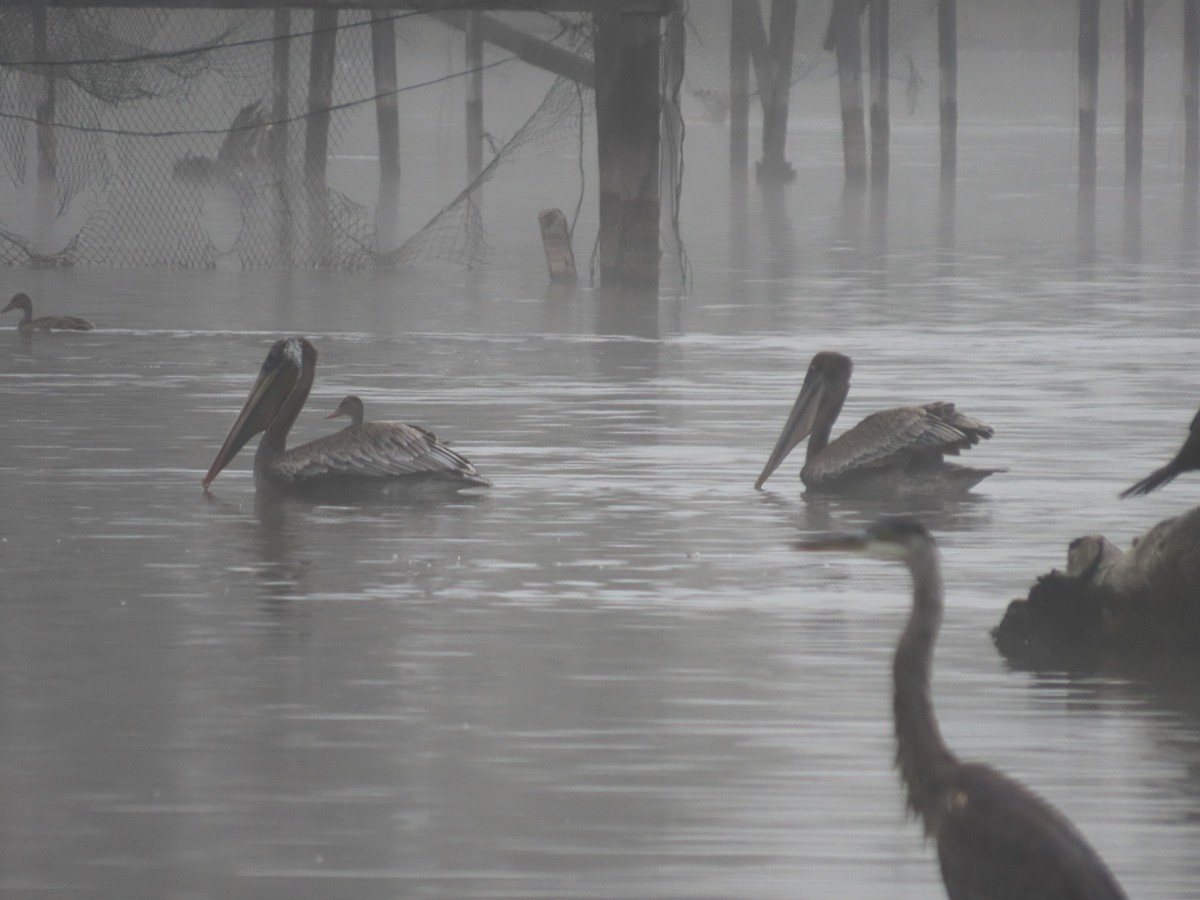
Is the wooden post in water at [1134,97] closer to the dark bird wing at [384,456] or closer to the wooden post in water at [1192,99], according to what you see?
the wooden post in water at [1192,99]

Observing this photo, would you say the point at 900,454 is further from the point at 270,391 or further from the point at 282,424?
the point at 270,391

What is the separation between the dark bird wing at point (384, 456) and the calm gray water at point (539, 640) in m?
0.17

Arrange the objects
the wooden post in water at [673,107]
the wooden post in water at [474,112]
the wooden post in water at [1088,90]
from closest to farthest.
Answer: the wooden post in water at [673,107], the wooden post in water at [474,112], the wooden post in water at [1088,90]

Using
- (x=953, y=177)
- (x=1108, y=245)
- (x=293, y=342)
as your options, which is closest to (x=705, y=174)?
(x=953, y=177)

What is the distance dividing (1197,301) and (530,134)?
5.55 m

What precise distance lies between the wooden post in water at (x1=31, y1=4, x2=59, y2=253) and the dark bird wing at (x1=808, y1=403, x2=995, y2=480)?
13738mm

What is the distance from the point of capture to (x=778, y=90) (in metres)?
45.6

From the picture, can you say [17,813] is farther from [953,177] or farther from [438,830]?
[953,177]

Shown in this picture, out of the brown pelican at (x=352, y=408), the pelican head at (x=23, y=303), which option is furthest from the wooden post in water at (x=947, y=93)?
the brown pelican at (x=352, y=408)

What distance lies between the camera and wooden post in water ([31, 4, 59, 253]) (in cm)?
2585

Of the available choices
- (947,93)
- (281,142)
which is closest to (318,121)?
(281,142)

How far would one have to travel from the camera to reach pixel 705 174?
191 ft

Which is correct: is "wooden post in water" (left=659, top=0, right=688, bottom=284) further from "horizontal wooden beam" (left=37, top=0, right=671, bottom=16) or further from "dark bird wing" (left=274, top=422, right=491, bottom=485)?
"dark bird wing" (left=274, top=422, right=491, bottom=485)

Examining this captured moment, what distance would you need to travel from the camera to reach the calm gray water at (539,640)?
5809 millimetres
